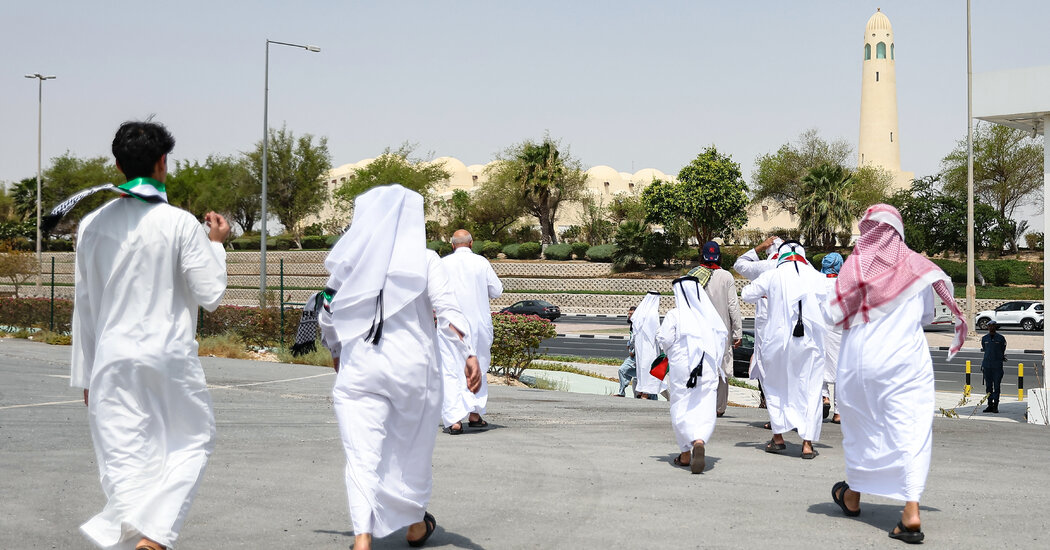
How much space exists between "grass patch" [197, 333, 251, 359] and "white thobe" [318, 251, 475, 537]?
14932 mm

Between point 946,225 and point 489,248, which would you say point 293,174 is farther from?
point 946,225

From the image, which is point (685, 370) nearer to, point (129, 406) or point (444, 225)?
point (129, 406)

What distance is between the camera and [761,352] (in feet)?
29.7

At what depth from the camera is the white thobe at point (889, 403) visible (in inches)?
215

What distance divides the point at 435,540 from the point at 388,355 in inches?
44.1

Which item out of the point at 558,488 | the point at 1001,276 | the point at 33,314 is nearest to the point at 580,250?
the point at 1001,276

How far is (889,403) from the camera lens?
5613 millimetres

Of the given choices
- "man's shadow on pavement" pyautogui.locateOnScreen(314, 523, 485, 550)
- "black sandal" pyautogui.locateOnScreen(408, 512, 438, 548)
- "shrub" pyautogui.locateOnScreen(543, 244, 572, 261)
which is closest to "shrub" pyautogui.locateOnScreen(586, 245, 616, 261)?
"shrub" pyautogui.locateOnScreen(543, 244, 572, 261)

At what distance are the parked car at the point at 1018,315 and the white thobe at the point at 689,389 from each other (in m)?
34.1

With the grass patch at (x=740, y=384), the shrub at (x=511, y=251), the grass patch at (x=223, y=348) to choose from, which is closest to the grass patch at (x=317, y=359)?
the grass patch at (x=223, y=348)

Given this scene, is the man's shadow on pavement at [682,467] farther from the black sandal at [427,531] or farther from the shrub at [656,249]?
the shrub at [656,249]

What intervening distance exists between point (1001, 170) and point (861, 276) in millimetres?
54995

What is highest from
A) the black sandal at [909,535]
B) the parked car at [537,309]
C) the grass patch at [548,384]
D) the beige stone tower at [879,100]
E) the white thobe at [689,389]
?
the beige stone tower at [879,100]

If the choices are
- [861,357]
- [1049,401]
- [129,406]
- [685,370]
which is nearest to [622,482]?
[685,370]
